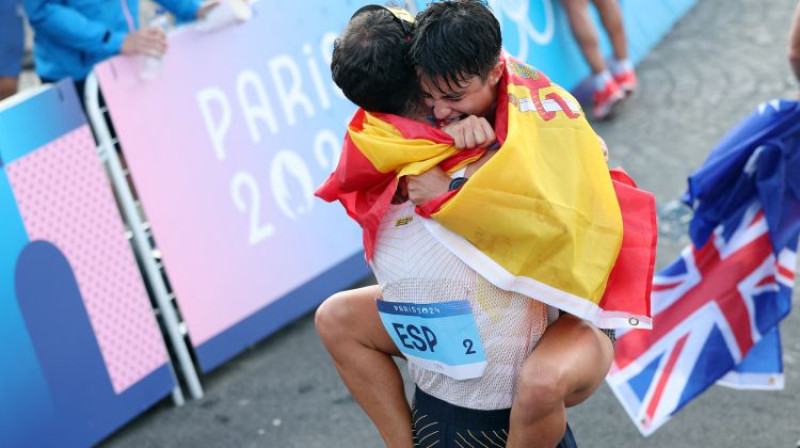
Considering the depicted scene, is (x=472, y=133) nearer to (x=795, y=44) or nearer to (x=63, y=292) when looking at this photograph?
(x=795, y=44)

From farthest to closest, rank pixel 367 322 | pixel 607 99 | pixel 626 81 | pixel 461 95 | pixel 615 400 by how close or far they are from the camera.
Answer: pixel 626 81 < pixel 607 99 < pixel 615 400 < pixel 367 322 < pixel 461 95

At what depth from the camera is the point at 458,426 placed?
2.81 metres

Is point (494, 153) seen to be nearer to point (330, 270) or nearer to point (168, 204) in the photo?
point (168, 204)

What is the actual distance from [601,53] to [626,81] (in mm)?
256

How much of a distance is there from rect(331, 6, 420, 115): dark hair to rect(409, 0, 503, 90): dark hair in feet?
0.22

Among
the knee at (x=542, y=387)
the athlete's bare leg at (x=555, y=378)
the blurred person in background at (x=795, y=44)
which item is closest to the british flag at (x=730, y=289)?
the blurred person in background at (x=795, y=44)

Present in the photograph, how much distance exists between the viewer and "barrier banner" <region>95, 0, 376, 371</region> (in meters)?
4.56

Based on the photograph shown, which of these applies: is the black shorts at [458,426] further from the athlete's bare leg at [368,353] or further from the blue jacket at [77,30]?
the blue jacket at [77,30]

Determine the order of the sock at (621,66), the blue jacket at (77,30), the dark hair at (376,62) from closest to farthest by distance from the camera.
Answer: the dark hair at (376,62) < the blue jacket at (77,30) < the sock at (621,66)

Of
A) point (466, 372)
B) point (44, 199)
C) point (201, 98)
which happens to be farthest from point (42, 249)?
point (466, 372)

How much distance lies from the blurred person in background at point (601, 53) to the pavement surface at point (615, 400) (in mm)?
141

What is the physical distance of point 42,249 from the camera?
13.6ft

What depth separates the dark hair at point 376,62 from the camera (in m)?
2.55

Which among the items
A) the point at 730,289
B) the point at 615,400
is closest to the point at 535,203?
the point at 730,289
